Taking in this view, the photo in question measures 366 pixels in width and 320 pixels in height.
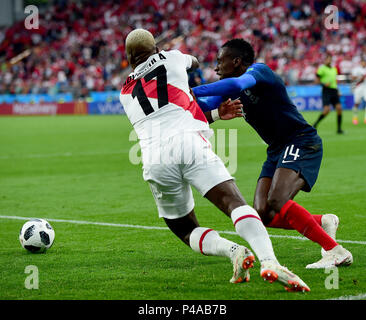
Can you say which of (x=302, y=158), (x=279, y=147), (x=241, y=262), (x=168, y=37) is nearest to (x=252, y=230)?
(x=241, y=262)

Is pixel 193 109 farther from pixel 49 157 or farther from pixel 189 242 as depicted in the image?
pixel 49 157

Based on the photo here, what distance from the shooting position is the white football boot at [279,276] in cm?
423

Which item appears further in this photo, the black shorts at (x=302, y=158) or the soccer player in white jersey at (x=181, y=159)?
the black shorts at (x=302, y=158)

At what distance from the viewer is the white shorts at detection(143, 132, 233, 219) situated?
450 centimetres

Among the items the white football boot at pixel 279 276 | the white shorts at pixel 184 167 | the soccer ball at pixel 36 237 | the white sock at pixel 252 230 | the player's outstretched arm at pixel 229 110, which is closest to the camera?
the white football boot at pixel 279 276

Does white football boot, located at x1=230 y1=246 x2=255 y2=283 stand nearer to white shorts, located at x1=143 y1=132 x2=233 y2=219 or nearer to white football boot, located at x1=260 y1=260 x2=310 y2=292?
white football boot, located at x1=260 y1=260 x2=310 y2=292

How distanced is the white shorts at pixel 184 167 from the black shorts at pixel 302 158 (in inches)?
38.2

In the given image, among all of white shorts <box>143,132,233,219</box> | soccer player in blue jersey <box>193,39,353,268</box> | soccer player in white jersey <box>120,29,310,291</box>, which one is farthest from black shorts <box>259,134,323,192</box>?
white shorts <box>143,132,233,219</box>

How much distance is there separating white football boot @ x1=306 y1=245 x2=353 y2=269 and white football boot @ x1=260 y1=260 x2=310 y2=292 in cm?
91

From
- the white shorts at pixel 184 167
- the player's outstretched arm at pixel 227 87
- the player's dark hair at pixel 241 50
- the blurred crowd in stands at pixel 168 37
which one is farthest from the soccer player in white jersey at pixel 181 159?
the blurred crowd in stands at pixel 168 37

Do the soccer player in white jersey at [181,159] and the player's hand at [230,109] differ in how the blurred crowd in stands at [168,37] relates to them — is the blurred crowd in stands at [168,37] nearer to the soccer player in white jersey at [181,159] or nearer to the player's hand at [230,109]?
the player's hand at [230,109]

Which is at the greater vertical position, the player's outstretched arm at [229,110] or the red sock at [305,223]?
the player's outstretched arm at [229,110]

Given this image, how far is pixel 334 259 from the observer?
5195mm
